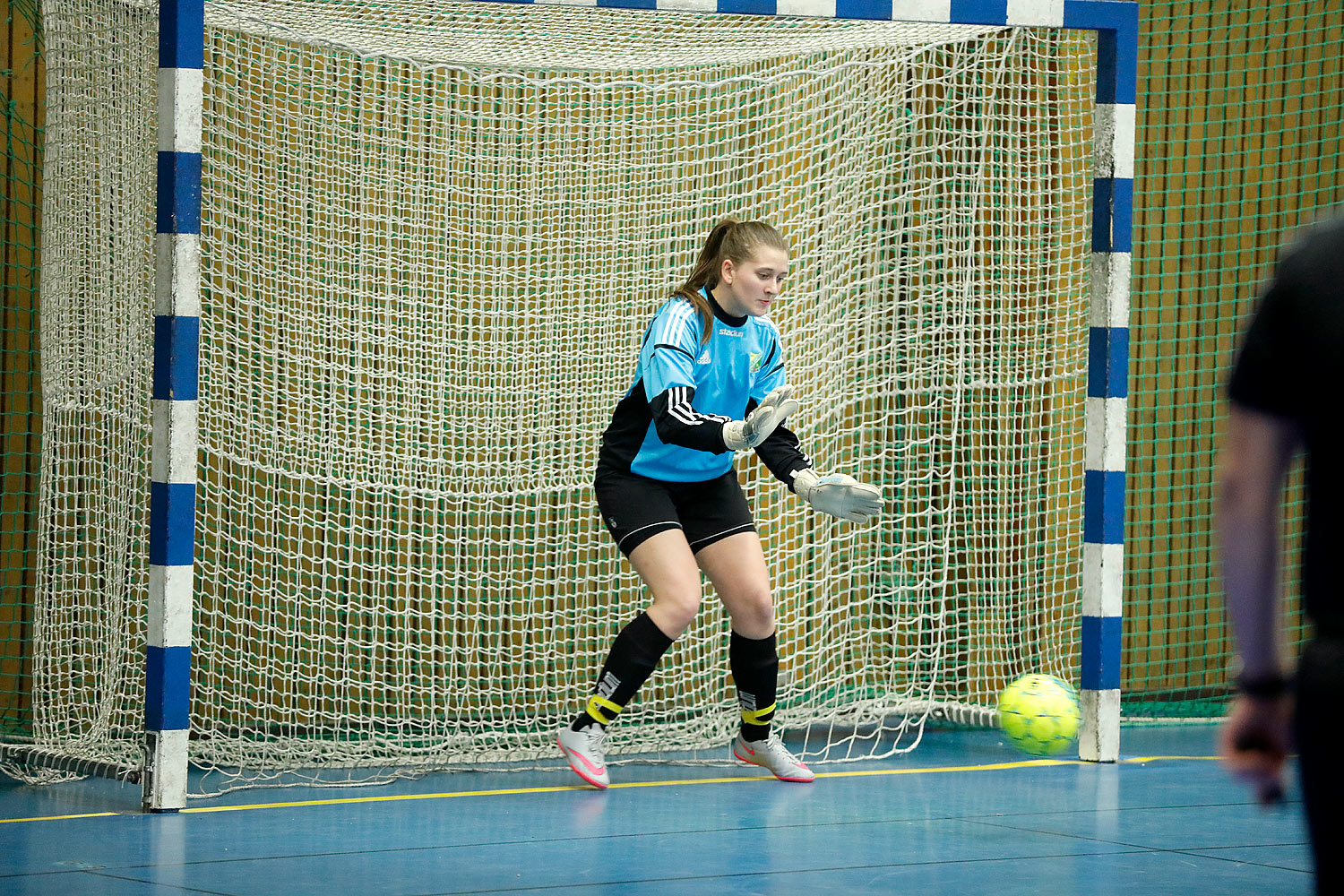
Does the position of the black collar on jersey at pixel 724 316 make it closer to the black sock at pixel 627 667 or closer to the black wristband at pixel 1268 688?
the black sock at pixel 627 667

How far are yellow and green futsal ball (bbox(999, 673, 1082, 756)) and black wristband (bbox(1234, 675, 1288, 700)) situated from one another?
3.72 meters

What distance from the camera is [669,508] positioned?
539 cm

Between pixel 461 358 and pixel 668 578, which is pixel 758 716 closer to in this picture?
pixel 668 578

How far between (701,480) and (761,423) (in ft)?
2.07

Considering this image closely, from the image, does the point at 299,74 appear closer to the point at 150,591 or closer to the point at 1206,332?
the point at 150,591

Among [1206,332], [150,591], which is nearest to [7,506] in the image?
[150,591]

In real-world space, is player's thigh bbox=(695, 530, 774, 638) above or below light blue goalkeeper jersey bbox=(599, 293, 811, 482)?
below

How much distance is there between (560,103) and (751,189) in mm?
876

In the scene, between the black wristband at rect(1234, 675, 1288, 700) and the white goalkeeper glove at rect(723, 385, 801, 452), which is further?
the white goalkeeper glove at rect(723, 385, 801, 452)

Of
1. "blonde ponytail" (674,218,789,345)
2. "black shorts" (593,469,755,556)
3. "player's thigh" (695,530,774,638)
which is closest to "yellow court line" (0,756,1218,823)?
"player's thigh" (695,530,774,638)

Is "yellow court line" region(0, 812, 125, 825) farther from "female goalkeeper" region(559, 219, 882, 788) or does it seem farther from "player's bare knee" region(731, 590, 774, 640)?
"player's bare knee" region(731, 590, 774, 640)

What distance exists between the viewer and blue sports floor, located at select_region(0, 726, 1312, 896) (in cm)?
405

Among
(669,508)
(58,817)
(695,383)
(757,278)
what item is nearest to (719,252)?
(757,278)

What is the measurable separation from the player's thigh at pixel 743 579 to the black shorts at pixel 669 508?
4 cm
